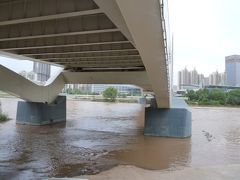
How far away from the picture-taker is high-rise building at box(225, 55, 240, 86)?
149m

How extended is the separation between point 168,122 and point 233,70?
459 ft

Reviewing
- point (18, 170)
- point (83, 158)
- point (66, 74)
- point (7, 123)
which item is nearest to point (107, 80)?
point (66, 74)

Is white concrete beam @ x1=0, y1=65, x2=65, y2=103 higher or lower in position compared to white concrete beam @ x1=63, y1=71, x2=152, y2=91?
lower

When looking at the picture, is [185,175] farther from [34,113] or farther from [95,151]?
[34,113]

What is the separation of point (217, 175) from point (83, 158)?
22.3ft

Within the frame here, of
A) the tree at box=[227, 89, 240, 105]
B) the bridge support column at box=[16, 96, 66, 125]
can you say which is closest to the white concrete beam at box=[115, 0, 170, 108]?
the bridge support column at box=[16, 96, 66, 125]

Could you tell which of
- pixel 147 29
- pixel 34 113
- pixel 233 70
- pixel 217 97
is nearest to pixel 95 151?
pixel 147 29

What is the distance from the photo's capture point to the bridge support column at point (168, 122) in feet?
76.7

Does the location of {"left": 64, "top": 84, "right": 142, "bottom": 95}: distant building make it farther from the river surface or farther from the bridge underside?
the bridge underside

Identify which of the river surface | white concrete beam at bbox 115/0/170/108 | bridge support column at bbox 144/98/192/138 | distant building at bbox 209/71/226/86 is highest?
distant building at bbox 209/71/226/86

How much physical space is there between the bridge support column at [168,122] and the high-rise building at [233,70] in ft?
430

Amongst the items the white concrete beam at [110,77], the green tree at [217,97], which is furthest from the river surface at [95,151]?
the green tree at [217,97]

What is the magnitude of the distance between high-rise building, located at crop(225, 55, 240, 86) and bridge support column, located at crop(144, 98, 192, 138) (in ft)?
430

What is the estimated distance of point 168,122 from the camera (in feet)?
78.0
